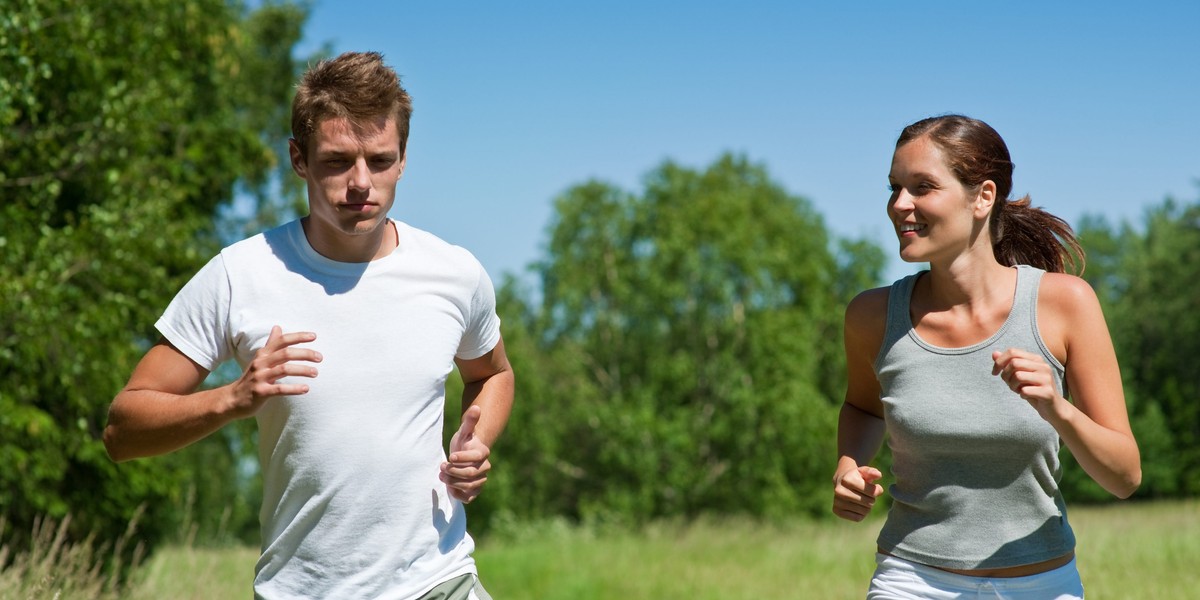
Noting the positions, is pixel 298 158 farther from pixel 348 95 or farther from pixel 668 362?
pixel 668 362

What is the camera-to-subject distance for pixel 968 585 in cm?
356

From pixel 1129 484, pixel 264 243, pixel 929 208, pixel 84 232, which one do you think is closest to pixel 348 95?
pixel 264 243

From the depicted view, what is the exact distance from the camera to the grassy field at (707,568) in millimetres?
8726

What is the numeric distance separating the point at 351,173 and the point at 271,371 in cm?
62

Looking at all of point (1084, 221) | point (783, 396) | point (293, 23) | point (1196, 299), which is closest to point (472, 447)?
point (293, 23)

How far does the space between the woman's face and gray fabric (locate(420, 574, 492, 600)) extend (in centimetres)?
158

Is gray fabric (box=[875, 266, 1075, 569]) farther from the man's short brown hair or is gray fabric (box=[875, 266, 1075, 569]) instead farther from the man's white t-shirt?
the man's short brown hair

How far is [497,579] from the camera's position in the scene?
18.8 metres

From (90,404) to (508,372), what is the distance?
1069 cm

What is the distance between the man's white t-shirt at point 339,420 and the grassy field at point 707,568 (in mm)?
1986

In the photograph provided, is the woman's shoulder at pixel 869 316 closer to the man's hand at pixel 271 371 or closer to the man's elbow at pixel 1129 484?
the man's elbow at pixel 1129 484

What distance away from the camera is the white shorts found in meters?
3.52

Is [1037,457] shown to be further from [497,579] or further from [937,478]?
[497,579]

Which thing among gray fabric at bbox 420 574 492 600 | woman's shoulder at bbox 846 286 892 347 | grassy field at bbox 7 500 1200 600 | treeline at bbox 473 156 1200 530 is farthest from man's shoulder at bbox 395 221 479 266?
treeline at bbox 473 156 1200 530
